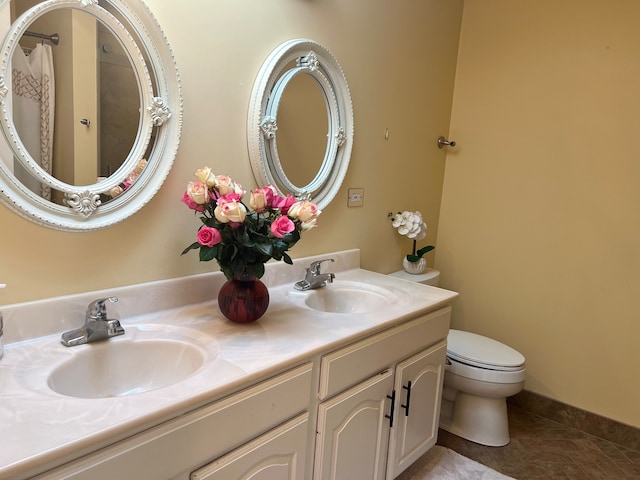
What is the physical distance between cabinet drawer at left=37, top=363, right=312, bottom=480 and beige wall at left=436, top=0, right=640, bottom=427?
170cm

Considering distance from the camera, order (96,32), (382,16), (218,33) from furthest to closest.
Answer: (382,16) → (218,33) → (96,32)

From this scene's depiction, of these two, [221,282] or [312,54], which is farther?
[312,54]

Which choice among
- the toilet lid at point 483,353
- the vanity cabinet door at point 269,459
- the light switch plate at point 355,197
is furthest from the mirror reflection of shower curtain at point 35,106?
the toilet lid at point 483,353

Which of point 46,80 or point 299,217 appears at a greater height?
point 46,80

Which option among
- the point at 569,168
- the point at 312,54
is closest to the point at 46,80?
the point at 312,54

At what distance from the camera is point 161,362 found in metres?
1.21

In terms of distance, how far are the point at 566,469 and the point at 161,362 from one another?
1876 millimetres

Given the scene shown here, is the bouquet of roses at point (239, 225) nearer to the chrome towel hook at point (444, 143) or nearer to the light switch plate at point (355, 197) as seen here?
the light switch plate at point (355, 197)

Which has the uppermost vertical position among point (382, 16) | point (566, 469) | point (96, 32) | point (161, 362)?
point (382, 16)

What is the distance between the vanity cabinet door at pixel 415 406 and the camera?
1.65 m

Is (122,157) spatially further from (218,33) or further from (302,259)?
(302,259)

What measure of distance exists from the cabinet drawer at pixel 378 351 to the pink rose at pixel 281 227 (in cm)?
36

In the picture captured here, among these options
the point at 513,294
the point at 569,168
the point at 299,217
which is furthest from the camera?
the point at 513,294

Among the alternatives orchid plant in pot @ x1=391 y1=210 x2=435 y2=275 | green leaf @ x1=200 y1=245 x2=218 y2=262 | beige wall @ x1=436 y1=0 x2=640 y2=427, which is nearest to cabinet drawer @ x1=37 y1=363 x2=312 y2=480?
green leaf @ x1=200 y1=245 x2=218 y2=262
